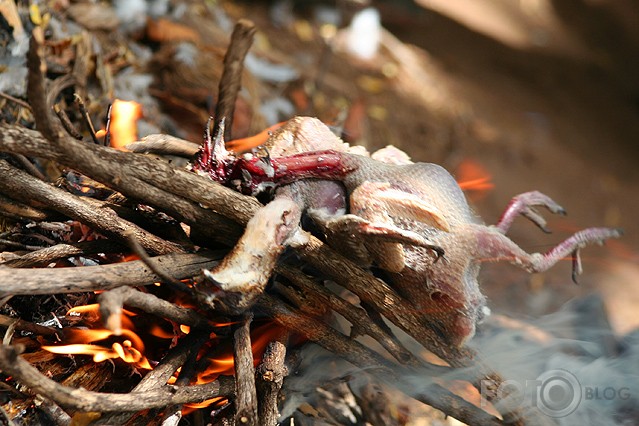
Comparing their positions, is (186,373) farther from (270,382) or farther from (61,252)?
(61,252)

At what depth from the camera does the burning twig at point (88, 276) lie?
1.33 m

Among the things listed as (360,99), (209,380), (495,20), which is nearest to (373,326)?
(209,380)

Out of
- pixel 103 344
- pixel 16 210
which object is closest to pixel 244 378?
pixel 103 344

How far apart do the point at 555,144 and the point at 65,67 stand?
549cm

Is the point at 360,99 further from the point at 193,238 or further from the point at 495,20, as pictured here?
the point at 193,238

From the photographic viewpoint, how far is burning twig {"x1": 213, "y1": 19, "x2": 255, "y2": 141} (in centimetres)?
227

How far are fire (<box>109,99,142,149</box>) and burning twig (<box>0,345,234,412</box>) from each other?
1.06m

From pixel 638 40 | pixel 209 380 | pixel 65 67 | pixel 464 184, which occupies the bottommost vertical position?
pixel 209 380

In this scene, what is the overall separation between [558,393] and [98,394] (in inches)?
55.0

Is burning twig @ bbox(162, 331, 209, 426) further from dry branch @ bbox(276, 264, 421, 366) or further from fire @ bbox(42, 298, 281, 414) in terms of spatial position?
dry branch @ bbox(276, 264, 421, 366)

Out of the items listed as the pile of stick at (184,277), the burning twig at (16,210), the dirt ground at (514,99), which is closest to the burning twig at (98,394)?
the pile of stick at (184,277)

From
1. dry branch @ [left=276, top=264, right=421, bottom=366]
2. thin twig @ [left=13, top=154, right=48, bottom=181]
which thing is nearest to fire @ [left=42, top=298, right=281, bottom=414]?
dry branch @ [left=276, top=264, right=421, bottom=366]

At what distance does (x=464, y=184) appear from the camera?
215cm

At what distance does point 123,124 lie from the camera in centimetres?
232
